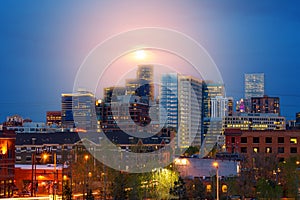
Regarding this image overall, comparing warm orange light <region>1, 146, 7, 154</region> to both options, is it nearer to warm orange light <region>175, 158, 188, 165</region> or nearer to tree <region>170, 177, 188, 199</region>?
tree <region>170, 177, 188, 199</region>

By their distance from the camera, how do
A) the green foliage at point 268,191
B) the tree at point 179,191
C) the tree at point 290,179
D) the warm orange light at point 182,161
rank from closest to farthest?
the tree at point 179,191, the green foliage at point 268,191, the tree at point 290,179, the warm orange light at point 182,161

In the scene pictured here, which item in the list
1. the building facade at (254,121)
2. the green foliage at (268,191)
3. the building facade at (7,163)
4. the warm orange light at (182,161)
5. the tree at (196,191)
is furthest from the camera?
the building facade at (254,121)

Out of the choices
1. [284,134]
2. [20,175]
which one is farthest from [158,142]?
[20,175]

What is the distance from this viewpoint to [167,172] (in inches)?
1864

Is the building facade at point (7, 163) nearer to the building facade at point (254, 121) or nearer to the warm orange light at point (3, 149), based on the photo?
the warm orange light at point (3, 149)

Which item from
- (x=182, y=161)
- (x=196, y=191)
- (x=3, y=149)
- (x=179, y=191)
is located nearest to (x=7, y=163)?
(x=3, y=149)

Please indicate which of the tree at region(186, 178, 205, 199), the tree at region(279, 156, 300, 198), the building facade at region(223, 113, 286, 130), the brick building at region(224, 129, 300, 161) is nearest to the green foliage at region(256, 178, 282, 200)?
the tree at region(279, 156, 300, 198)

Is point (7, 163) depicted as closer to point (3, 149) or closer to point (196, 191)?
point (3, 149)

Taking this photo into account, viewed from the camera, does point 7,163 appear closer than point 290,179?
No

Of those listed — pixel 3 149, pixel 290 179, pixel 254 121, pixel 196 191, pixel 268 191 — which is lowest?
pixel 196 191

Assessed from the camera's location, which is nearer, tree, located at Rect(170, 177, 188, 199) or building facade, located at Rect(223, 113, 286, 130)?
tree, located at Rect(170, 177, 188, 199)

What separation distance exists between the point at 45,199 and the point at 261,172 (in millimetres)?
20788

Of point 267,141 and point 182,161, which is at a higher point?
point 267,141

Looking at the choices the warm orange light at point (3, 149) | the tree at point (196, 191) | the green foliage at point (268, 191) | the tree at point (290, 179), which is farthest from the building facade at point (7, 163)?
the tree at point (290, 179)
